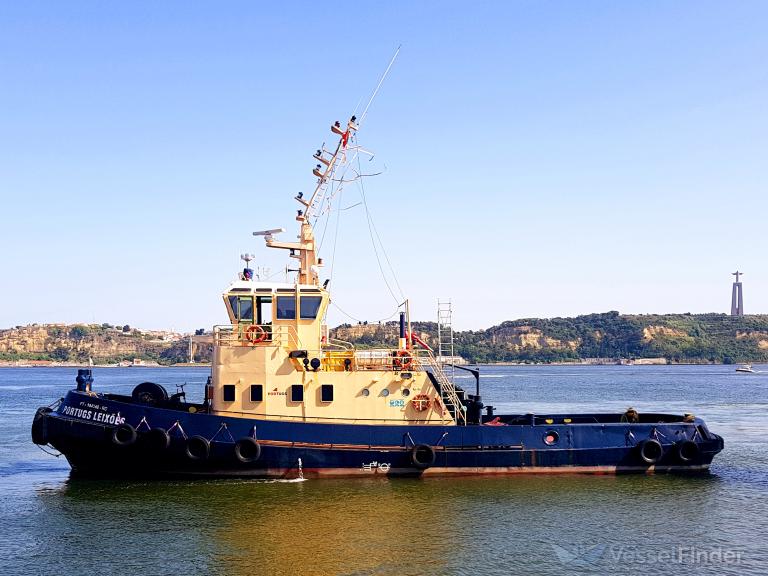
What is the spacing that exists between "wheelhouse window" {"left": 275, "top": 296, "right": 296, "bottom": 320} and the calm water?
3762 millimetres

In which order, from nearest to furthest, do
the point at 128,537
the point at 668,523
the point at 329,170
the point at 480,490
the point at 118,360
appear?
the point at 128,537, the point at 668,523, the point at 480,490, the point at 329,170, the point at 118,360

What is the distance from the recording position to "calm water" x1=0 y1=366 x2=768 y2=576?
11.8 metres

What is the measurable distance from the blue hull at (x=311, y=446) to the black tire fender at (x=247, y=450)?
0.05 m

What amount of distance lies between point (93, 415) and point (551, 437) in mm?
10479

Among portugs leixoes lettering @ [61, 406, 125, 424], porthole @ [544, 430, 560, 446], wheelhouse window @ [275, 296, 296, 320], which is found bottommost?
porthole @ [544, 430, 560, 446]

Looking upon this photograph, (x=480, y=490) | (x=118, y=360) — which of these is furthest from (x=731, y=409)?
(x=118, y=360)

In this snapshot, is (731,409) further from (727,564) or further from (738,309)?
(738,309)

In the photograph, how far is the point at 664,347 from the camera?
150 m

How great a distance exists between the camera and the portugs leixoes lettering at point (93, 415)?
16.4 m

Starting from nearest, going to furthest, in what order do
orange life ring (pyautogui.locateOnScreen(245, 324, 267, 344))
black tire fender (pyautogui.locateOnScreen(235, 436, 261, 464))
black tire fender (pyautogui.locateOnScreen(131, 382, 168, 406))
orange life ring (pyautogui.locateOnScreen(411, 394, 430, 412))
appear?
black tire fender (pyautogui.locateOnScreen(235, 436, 261, 464)) → orange life ring (pyautogui.locateOnScreen(245, 324, 267, 344)) → orange life ring (pyautogui.locateOnScreen(411, 394, 430, 412)) → black tire fender (pyautogui.locateOnScreen(131, 382, 168, 406))

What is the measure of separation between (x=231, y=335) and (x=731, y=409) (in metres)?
33.3

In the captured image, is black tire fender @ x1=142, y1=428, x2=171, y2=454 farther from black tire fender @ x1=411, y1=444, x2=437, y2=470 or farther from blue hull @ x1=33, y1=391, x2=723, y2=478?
black tire fender @ x1=411, y1=444, x2=437, y2=470

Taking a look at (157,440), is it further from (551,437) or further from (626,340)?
(626,340)

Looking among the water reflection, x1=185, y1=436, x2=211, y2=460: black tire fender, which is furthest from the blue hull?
the water reflection
